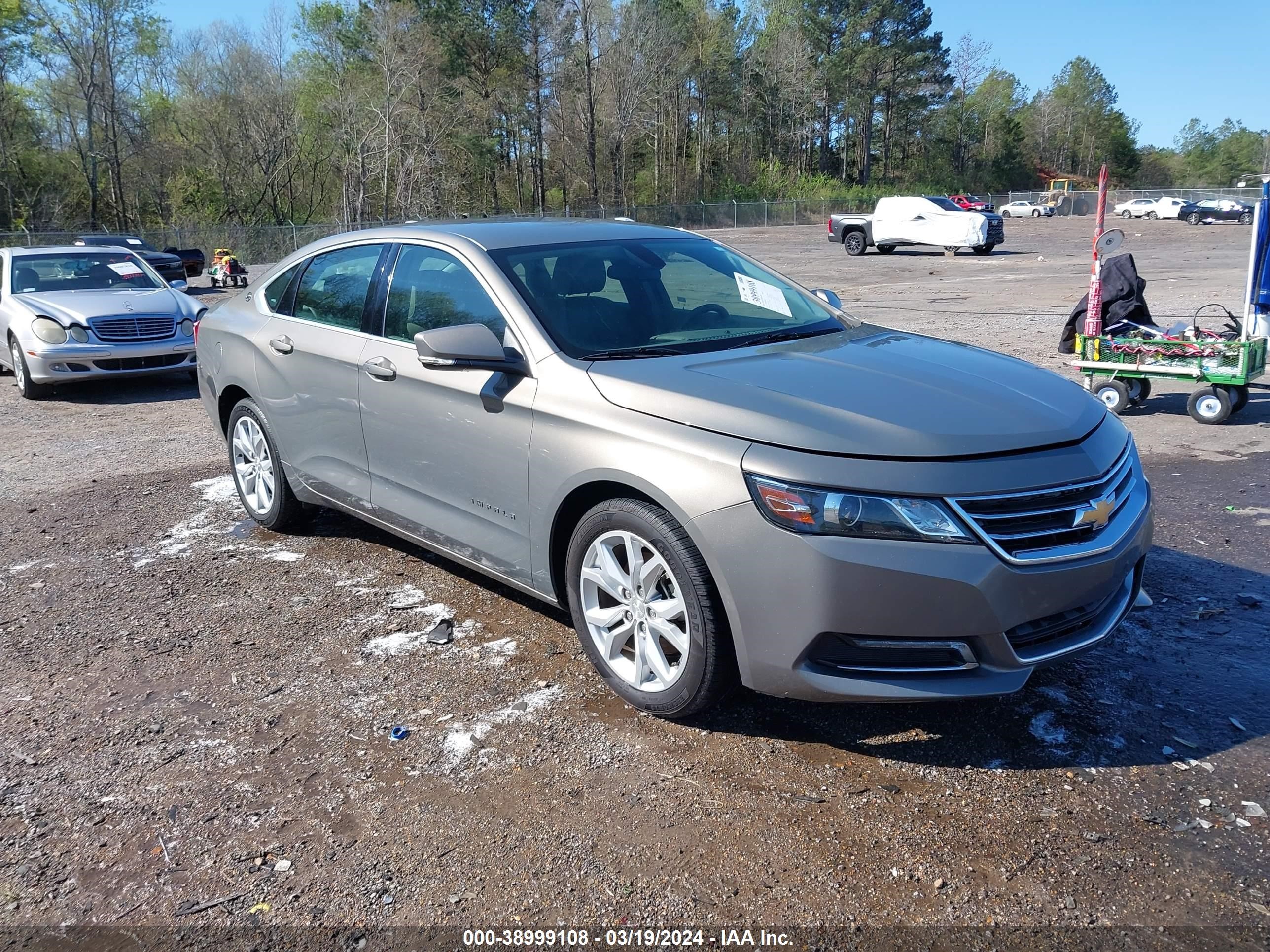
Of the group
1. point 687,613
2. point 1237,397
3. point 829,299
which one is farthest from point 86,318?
point 1237,397

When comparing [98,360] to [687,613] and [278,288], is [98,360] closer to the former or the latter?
[278,288]

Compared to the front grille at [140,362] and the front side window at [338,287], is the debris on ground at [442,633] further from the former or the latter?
the front grille at [140,362]

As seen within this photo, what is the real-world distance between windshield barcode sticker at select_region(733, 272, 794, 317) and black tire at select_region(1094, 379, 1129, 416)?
5339mm

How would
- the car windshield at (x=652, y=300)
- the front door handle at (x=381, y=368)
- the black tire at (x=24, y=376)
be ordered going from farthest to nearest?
the black tire at (x=24, y=376), the front door handle at (x=381, y=368), the car windshield at (x=652, y=300)

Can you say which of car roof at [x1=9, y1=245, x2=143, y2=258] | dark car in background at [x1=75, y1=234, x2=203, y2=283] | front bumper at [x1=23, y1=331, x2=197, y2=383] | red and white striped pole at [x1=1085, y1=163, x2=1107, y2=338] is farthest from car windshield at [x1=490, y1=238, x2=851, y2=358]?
dark car in background at [x1=75, y1=234, x2=203, y2=283]

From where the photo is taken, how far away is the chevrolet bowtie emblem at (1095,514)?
3189 mm

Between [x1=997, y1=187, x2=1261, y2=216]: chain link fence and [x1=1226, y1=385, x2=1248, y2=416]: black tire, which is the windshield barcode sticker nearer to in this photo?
[x1=1226, y1=385, x2=1248, y2=416]: black tire

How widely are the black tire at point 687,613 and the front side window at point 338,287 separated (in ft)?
6.48

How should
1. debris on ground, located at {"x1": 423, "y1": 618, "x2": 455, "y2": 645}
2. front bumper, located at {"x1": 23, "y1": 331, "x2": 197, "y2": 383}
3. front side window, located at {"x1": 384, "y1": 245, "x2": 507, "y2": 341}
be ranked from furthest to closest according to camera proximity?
front bumper, located at {"x1": 23, "y1": 331, "x2": 197, "y2": 383}, debris on ground, located at {"x1": 423, "y1": 618, "x2": 455, "y2": 645}, front side window, located at {"x1": 384, "y1": 245, "x2": 507, "y2": 341}

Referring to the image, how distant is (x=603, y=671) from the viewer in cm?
376

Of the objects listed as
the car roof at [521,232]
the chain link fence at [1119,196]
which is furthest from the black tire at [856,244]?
the chain link fence at [1119,196]

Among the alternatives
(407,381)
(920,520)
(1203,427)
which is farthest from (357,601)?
(1203,427)

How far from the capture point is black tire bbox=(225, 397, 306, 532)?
5570 millimetres

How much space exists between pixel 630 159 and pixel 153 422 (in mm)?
70289
